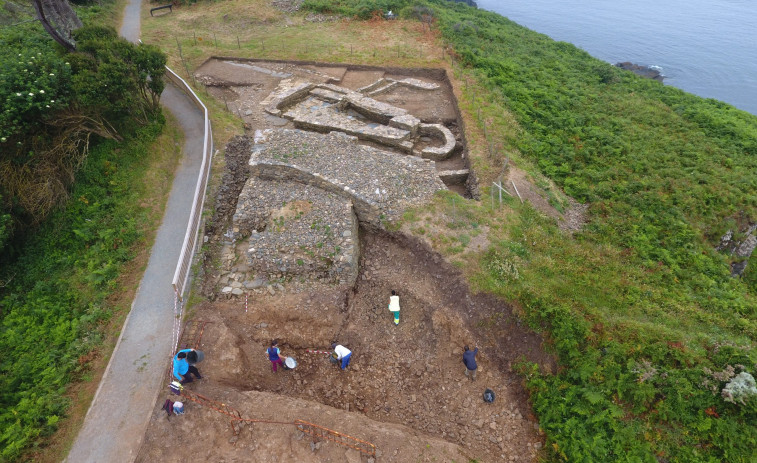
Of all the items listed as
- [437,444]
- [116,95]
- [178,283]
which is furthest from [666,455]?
[116,95]

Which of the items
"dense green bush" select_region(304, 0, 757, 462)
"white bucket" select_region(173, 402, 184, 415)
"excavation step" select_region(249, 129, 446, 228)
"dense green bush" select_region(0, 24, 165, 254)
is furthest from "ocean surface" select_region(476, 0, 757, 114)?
"white bucket" select_region(173, 402, 184, 415)

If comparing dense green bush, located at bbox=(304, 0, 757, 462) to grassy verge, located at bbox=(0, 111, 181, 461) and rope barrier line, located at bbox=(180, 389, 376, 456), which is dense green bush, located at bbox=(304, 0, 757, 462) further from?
grassy verge, located at bbox=(0, 111, 181, 461)

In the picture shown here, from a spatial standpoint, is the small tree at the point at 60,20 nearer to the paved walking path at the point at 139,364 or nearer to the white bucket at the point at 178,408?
the paved walking path at the point at 139,364

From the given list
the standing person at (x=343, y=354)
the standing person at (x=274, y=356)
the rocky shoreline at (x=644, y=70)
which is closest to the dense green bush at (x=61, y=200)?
the standing person at (x=274, y=356)

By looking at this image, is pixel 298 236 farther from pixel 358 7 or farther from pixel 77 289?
pixel 358 7

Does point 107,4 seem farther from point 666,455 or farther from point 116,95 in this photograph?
point 666,455

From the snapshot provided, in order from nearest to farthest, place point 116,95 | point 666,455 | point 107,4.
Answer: point 666,455 < point 116,95 < point 107,4

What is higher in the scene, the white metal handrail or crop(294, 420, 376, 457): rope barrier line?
the white metal handrail
